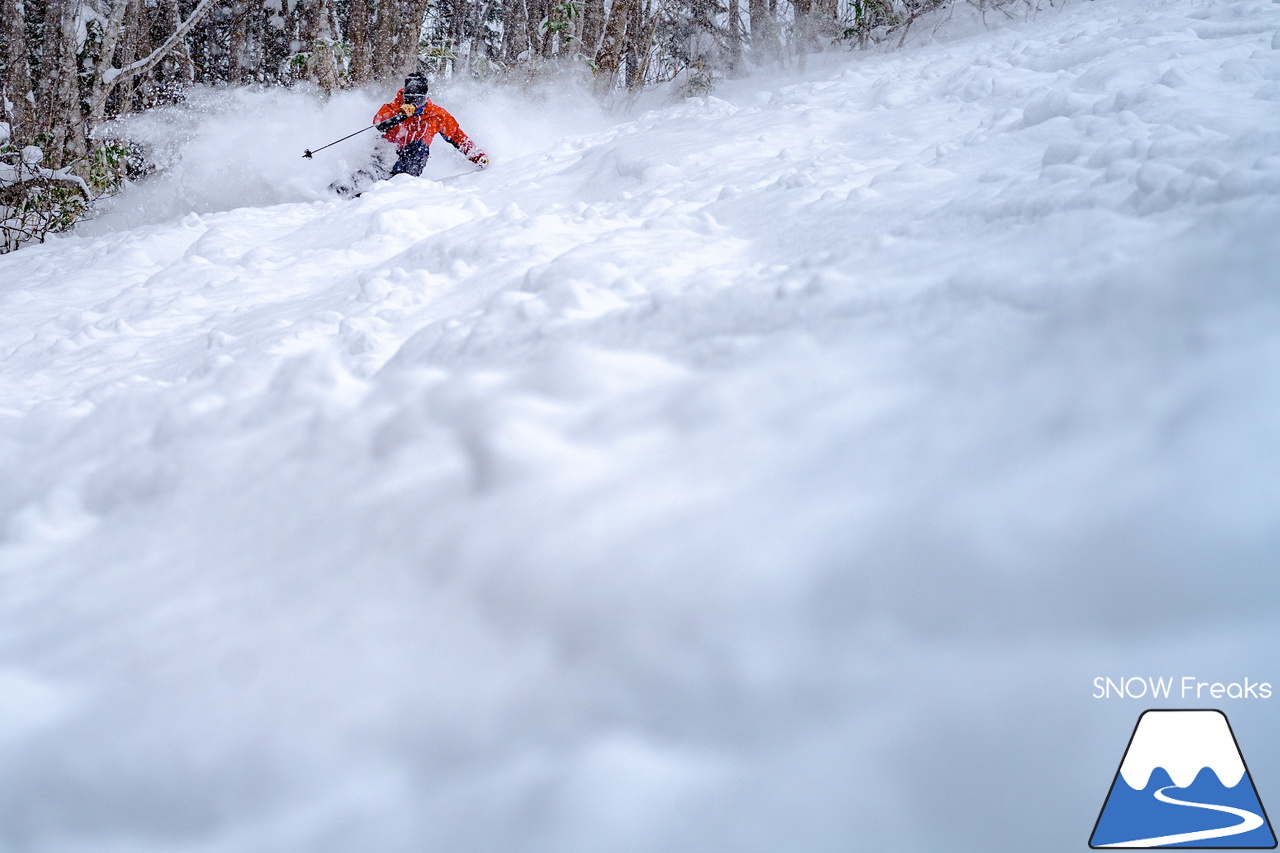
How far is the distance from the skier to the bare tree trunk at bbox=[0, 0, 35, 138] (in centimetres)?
351

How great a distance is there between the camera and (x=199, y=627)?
1.38 m

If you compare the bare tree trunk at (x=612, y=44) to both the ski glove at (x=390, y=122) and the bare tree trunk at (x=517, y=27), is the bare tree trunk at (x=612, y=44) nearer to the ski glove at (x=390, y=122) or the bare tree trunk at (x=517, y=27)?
the bare tree trunk at (x=517, y=27)

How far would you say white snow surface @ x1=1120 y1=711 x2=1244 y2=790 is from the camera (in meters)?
0.93

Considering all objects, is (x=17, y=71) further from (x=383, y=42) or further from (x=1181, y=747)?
(x=1181, y=747)

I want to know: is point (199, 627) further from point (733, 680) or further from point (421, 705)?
point (733, 680)

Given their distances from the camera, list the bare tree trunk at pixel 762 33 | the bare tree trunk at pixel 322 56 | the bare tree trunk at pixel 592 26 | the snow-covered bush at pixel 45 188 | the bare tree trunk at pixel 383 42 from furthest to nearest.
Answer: the bare tree trunk at pixel 762 33, the bare tree trunk at pixel 592 26, the bare tree trunk at pixel 383 42, the bare tree trunk at pixel 322 56, the snow-covered bush at pixel 45 188

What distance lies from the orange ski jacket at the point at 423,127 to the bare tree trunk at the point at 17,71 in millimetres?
3486

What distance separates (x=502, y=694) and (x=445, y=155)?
620 cm

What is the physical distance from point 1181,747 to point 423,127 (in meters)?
5.90

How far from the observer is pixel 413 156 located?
5586 mm

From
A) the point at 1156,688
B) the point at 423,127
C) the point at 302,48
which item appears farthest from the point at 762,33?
Result: the point at 1156,688

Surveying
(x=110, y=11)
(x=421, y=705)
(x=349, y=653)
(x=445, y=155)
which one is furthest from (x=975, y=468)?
(x=110, y=11)

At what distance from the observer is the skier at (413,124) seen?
5.56 m

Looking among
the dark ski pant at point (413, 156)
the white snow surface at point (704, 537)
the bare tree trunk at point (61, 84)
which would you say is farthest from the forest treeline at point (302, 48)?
the white snow surface at point (704, 537)
